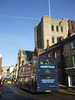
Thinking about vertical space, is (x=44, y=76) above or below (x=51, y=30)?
below

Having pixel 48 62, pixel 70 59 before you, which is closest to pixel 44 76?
pixel 48 62

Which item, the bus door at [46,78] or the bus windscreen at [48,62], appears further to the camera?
the bus windscreen at [48,62]

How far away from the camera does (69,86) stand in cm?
1855

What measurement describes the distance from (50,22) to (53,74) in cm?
5144

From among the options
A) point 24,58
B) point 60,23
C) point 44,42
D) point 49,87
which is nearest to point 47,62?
point 49,87

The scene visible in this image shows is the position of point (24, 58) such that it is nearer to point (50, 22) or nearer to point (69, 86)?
point (50, 22)

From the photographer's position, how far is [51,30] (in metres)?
61.3

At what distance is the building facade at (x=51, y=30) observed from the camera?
192 feet

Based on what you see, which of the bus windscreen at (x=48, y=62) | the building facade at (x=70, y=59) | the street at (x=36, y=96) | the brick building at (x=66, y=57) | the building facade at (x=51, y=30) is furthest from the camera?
the building facade at (x=51, y=30)

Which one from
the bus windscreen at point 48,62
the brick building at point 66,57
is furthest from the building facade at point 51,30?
the bus windscreen at point 48,62

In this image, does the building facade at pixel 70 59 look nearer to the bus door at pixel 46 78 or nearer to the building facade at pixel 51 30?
the bus door at pixel 46 78

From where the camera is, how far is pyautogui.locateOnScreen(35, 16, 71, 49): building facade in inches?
2303

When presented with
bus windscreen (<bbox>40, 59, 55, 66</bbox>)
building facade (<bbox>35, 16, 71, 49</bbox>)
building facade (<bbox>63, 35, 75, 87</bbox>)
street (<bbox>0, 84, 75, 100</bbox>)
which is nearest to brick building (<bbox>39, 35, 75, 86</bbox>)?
building facade (<bbox>63, 35, 75, 87</bbox>)

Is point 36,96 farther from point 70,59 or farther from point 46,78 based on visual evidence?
point 70,59
